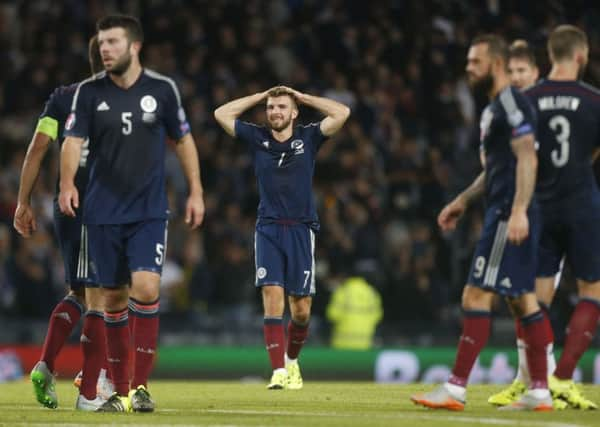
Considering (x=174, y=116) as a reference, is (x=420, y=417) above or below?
below

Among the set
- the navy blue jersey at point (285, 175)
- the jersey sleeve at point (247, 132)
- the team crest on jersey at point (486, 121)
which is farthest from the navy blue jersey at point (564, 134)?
the jersey sleeve at point (247, 132)

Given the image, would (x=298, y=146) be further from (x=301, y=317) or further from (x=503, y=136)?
(x=503, y=136)

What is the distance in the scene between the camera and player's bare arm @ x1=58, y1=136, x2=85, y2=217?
Answer: 885 centimetres

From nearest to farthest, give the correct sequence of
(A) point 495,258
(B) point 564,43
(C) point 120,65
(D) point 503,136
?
(A) point 495,258 < (D) point 503,136 < (C) point 120,65 < (B) point 564,43

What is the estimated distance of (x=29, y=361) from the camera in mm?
16828

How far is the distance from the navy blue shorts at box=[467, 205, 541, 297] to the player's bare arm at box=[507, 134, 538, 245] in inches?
6.7

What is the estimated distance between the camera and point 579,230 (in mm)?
9484

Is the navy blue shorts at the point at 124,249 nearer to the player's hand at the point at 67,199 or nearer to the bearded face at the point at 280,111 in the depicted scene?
the player's hand at the point at 67,199

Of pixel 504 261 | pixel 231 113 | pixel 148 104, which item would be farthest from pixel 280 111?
pixel 504 261

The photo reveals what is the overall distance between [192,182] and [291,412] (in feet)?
4.94

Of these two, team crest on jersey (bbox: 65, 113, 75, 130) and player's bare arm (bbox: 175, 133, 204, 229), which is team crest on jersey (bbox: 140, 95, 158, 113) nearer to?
player's bare arm (bbox: 175, 133, 204, 229)

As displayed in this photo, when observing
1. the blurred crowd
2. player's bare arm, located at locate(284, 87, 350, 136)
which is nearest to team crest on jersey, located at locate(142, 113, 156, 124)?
player's bare arm, located at locate(284, 87, 350, 136)

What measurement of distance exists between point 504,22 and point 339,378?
5.66 metres

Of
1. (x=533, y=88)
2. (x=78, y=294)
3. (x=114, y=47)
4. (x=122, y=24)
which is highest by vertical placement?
(x=122, y=24)
